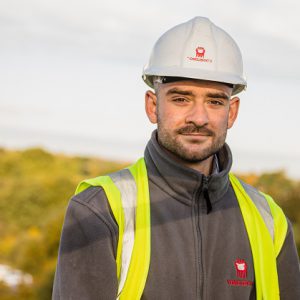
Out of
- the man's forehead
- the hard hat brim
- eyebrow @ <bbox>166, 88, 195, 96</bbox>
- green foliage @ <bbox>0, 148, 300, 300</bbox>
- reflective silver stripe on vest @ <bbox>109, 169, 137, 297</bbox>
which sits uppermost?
green foliage @ <bbox>0, 148, 300, 300</bbox>

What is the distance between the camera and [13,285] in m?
66.4

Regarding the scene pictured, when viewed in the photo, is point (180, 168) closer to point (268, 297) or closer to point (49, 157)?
point (268, 297)

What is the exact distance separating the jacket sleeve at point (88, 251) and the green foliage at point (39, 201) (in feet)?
94.2

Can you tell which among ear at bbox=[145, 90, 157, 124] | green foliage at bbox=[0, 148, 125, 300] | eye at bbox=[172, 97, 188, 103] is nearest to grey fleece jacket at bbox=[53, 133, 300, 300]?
ear at bbox=[145, 90, 157, 124]

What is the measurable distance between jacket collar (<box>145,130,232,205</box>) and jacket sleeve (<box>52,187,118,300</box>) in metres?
0.32

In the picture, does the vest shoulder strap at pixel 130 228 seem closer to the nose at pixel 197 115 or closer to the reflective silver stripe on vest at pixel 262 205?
the nose at pixel 197 115

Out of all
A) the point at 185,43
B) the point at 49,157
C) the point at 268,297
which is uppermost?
the point at 49,157

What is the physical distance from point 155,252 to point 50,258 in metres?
53.3

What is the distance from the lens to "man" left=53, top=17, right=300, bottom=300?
3.63m

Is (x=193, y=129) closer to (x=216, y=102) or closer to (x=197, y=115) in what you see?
(x=197, y=115)

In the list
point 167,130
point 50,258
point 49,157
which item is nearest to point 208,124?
point 167,130

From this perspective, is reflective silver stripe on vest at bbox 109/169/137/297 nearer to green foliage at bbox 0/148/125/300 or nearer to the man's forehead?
the man's forehead

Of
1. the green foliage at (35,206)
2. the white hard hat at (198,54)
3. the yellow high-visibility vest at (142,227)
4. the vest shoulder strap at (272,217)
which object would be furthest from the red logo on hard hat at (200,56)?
the green foliage at (35,206)

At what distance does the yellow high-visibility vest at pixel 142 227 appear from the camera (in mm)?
3643
